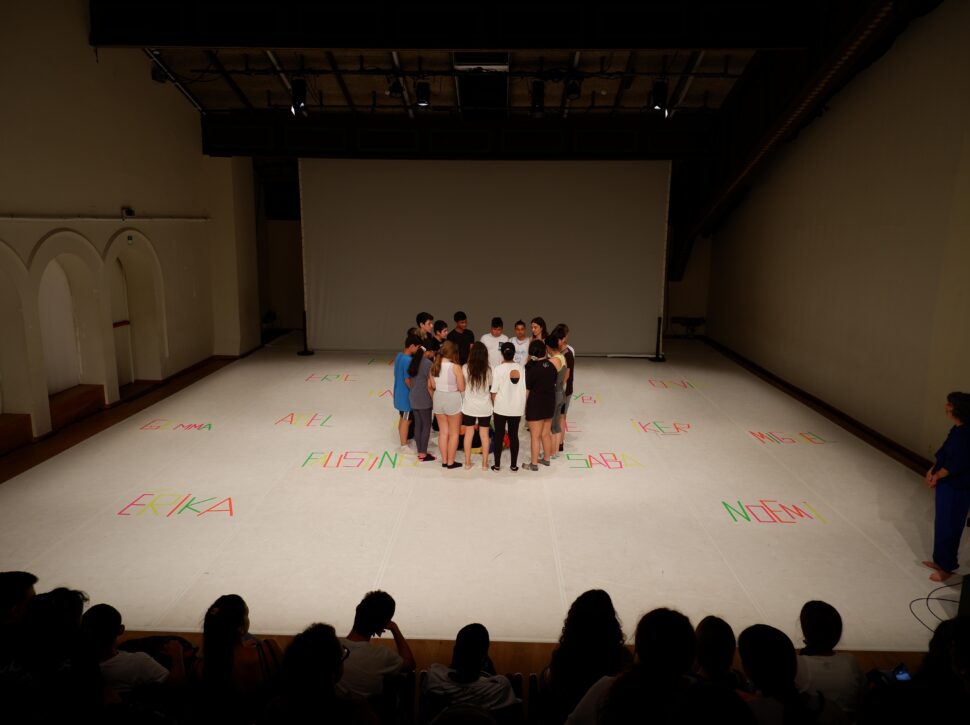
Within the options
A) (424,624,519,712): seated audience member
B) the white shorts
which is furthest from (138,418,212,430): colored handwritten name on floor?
(424,624,519,712): seated audience member

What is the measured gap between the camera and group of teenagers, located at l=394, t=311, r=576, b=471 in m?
7.58

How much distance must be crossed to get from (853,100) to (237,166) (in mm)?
10327

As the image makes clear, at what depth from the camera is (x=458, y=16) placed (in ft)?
27.8

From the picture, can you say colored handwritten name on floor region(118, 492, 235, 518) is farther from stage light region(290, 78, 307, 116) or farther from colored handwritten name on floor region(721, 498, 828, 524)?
stage light region(290, 78, 307, 116)

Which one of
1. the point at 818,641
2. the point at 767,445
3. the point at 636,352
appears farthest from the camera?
the point at 636,352

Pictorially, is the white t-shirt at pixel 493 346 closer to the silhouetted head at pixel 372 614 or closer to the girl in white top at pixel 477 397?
the girl in white top at pixel 477 397

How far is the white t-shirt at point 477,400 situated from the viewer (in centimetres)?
770

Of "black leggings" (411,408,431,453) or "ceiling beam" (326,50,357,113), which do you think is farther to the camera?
"ceiling beam" (326,50,357,113)

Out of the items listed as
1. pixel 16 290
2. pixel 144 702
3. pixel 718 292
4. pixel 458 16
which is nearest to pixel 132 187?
pixel 16 290

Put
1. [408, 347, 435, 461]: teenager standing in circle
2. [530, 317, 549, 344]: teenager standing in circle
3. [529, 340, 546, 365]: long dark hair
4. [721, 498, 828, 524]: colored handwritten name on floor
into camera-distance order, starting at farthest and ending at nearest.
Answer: [530, 317, 549, 344]: teenager standing in circle, [408, 347, 435, 461]: teenager standing in circle, [529, 340, 546, 365]: long dark hair, [721, 498, 828, 524]: colored handwritten name on floor

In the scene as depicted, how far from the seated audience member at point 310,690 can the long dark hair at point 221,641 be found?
1.70 ft

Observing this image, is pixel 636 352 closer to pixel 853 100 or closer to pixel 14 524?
pixel 853 100

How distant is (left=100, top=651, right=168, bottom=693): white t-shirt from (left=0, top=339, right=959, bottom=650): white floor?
1.65m

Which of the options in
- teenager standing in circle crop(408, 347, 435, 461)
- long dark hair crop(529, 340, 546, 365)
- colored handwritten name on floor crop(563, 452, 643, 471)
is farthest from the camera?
colored handwritten name on floor crop(563, 452, 643, 471)
